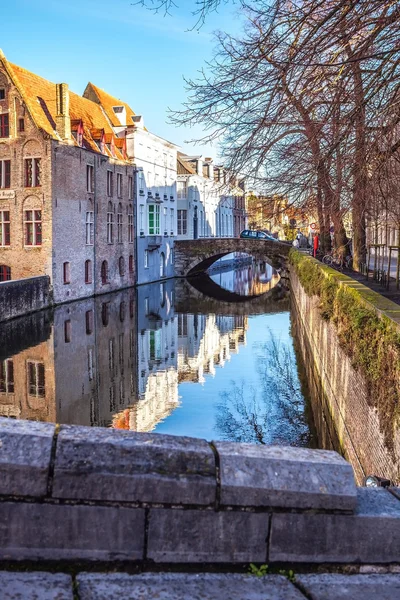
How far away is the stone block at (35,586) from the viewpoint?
2.36 m

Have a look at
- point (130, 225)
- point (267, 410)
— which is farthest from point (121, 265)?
point (267, 410)

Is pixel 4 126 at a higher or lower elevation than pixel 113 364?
Answer: higher

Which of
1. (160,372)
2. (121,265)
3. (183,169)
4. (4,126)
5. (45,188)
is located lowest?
(160,372)

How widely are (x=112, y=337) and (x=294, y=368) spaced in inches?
305

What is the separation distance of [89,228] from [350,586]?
112 feet

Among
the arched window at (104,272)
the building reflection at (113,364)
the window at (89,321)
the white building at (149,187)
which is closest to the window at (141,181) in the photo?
the white building at (149,187)

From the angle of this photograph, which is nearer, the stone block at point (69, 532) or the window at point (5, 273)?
A: the stone block at point (69, 532)

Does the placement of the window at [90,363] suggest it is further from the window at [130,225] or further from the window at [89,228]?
the window at [130,225]

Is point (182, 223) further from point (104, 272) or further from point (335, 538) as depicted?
point (335, 538)

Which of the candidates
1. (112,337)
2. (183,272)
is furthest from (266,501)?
(183,272)

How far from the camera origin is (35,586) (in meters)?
2.45

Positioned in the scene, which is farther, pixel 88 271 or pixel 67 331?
pixel 88 271

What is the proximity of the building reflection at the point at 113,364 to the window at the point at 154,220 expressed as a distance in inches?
637

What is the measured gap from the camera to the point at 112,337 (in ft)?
80.0
